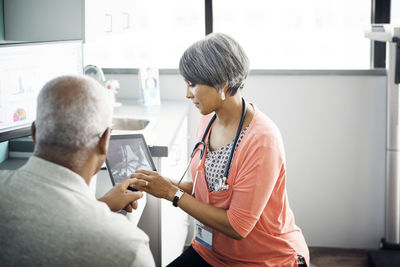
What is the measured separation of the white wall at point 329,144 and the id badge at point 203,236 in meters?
1.34

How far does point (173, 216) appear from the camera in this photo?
2506 mm

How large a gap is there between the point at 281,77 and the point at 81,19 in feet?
3.84

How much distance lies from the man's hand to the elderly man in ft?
1.28

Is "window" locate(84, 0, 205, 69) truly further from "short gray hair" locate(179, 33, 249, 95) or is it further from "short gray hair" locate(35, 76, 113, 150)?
"short gray hair" locate(35, 76, 113, 150)

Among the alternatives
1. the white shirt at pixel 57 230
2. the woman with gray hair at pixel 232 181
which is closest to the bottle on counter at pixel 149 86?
the woman with gray hair at pixel 232 181

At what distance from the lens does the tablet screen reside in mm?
1734

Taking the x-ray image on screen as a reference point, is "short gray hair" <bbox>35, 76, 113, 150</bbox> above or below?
above

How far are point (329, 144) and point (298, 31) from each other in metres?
0.72

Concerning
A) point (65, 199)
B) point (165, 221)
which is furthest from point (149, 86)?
point (65, 199)

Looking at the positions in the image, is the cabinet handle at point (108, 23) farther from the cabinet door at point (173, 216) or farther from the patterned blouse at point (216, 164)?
the patterned blouse at point (216, 164)

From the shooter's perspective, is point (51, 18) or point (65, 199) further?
point (51, 18)

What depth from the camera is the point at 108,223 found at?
1.03 m

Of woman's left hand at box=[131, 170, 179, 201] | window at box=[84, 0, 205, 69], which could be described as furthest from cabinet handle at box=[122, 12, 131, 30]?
woman's left hand at box=[131, 170, 179, 201]

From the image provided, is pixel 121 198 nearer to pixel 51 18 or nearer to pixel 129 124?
pixel 129 124
